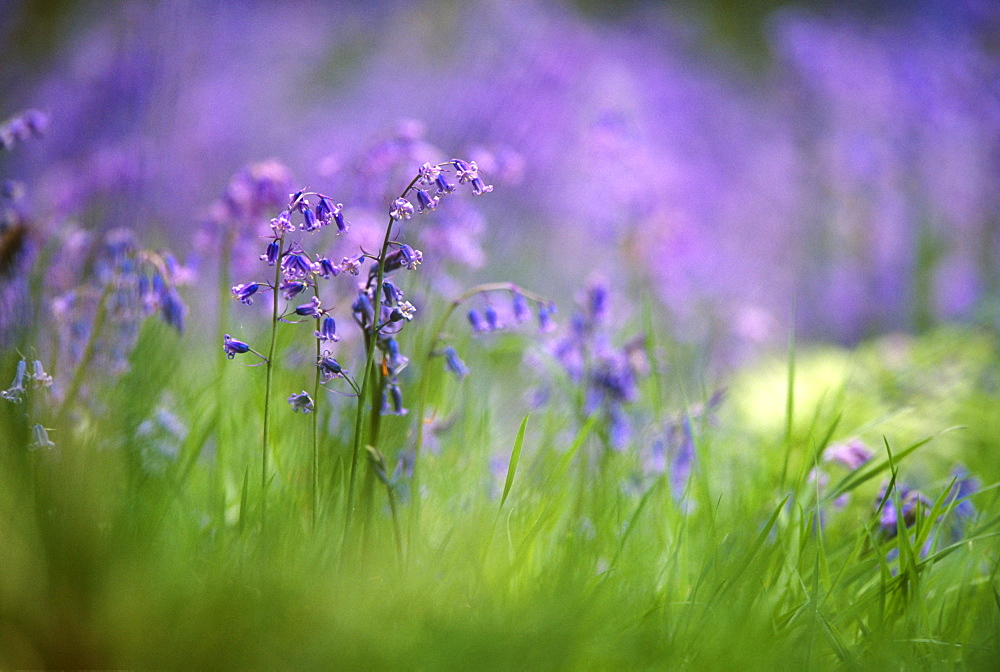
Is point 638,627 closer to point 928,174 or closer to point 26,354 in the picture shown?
point 26,354

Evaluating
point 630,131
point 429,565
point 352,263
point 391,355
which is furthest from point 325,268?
point 630,131

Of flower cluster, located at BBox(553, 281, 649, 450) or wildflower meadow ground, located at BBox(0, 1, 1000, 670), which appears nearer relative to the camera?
wildflower meadow ground, located at BBox(0, 1, 1000, 670)

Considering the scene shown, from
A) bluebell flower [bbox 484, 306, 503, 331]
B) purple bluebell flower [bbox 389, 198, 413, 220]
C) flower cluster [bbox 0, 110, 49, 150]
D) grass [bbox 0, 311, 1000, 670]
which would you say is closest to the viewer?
grass [bbox 0, 311, 1000, 670]

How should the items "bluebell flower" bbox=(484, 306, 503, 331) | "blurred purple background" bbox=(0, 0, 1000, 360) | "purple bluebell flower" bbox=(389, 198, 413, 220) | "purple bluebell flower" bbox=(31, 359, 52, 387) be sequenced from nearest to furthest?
"purple bluebell flower" bbox=(389, 198, 413, 220)
"purple bluebell flower" bbox=(31, 359, 52, 387)
"bluebell flower" bbox=(484, 306, 503, 331)
"blurred purple background" bbox=(0, 0, 1000, 360)

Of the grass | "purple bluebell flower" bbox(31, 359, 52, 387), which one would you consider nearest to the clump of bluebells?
the grass

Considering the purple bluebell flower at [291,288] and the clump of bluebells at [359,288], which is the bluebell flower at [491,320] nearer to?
the clump of bluebells at [359,288]

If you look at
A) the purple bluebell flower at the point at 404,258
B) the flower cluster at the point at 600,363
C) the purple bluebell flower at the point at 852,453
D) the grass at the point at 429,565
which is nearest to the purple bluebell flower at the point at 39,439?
the grass at the point at 429,565

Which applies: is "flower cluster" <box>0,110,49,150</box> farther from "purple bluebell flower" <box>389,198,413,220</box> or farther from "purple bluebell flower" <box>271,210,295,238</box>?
"purple bluebell flower" <box>389,198,413,220</box>

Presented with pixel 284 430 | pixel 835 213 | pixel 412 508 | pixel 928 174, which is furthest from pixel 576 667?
pixel 835 213
